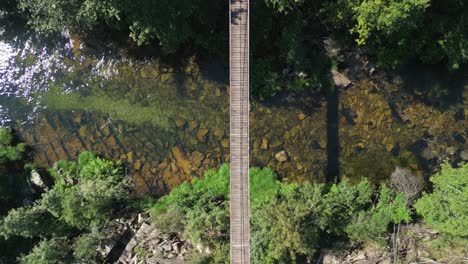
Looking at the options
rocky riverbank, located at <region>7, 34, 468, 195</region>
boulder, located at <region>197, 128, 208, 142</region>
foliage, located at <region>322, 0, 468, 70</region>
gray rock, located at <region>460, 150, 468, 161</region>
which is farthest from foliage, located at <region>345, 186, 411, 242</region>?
boulder, located at <region>197, 128, 208, 142</region>

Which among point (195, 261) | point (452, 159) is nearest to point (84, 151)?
point (195, 261)

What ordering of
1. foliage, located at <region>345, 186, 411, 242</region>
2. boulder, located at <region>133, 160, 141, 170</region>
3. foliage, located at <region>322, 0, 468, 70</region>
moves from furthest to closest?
1. boulder, located at <region>133, 160, 141, 170</region>
2. foliage, located at <region>345, 186, 411, 242</region>
3. foliage, located at <region>322, 0, 468, 70</region>

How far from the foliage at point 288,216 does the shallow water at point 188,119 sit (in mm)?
1384

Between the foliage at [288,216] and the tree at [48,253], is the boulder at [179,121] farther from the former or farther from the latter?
the tree at [48,253]

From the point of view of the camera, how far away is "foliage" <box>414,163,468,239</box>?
65.0 feet

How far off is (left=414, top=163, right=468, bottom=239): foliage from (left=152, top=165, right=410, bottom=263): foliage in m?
1.37

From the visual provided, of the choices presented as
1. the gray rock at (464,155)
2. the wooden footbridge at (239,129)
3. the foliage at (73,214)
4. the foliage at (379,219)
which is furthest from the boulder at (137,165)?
the gray rock at (464,155)

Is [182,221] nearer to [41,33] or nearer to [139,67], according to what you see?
[139,67]

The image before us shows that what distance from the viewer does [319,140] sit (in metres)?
25.2

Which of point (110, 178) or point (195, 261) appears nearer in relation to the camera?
point (195, 261)

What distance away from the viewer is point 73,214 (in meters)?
23.7

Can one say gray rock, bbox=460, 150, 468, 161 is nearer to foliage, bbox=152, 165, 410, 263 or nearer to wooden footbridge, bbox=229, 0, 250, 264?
foliage, bbox=152, 165, 410, 263

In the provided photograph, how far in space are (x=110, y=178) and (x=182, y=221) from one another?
5.14 metres

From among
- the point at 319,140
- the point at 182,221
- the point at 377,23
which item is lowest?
the point at 182,221
